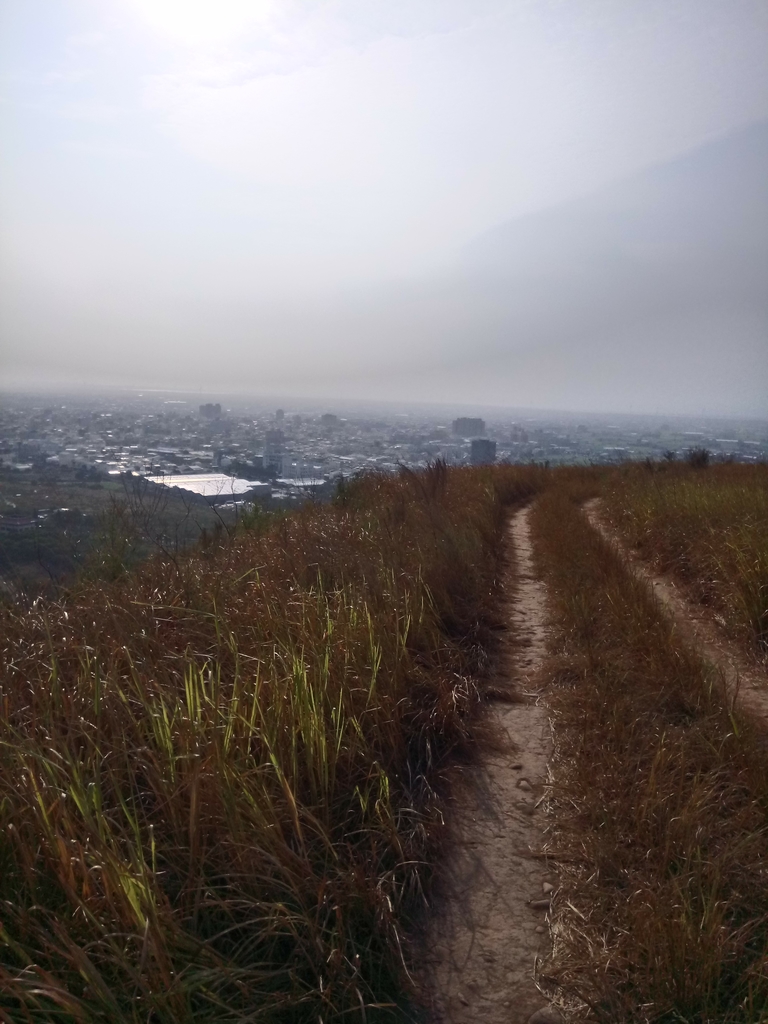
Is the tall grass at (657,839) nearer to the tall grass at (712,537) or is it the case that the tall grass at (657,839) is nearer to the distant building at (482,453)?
the tall grass at (712,537)

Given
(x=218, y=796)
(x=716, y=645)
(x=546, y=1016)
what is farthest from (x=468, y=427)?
(x=546, y=1016)

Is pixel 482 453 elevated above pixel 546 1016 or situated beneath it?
elevated above

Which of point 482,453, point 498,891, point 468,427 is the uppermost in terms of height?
→ point 468,427

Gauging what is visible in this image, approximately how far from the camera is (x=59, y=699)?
3.46m

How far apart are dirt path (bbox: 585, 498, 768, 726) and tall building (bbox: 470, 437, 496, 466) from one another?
532 inches

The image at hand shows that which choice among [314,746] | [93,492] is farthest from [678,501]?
[314,746]

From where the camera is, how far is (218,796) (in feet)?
9.35

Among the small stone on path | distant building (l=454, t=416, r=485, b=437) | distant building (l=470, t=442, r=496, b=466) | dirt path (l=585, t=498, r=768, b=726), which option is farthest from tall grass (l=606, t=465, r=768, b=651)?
distant building (l=454, t=416, r=485, b=437)

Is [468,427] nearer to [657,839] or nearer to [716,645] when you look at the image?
[716,645]

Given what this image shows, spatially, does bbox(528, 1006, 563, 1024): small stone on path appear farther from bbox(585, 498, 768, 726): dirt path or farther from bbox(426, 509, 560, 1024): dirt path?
bbox(585, 498, 768, 726): dirt path

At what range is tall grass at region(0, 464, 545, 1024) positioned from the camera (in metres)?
2.30

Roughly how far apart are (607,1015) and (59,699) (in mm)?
2430

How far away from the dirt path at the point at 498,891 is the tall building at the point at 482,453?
1764 centimetres

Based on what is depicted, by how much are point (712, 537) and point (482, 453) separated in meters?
15.5
